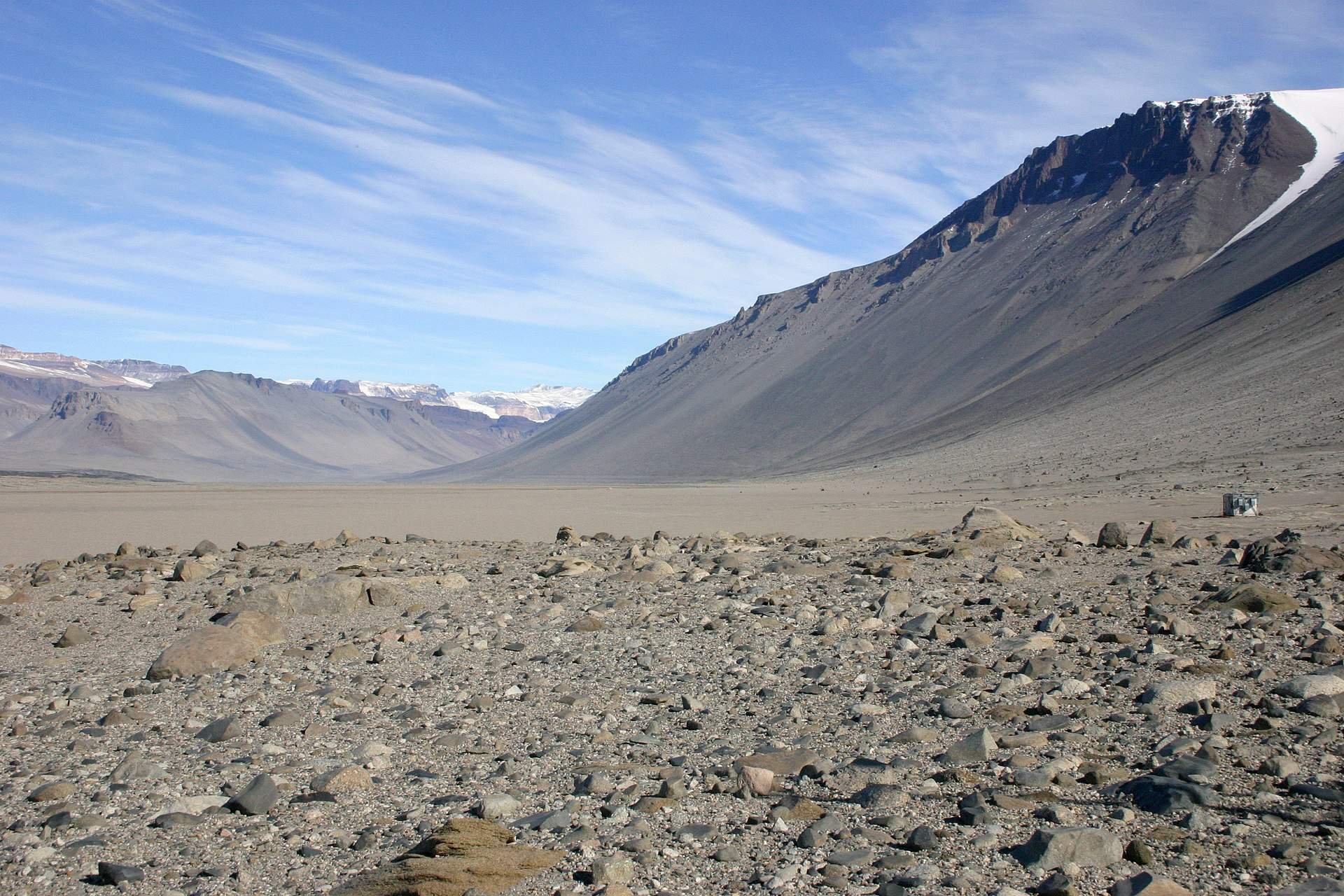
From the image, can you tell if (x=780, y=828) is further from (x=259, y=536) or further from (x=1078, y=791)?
(x=259, y=536)

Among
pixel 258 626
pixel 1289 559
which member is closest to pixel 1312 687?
pixel 1289 559

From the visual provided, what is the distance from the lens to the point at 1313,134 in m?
121

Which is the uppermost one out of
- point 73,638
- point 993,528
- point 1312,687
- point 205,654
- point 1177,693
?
point 993,528

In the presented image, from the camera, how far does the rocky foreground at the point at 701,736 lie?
4500 mm

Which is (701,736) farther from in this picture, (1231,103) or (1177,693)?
(1231,103)

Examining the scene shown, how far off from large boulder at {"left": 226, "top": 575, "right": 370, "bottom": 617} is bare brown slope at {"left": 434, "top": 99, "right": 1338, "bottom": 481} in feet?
210

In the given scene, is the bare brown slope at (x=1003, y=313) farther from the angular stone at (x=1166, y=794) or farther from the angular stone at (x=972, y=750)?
the angular stone at (x=1166, y=794)

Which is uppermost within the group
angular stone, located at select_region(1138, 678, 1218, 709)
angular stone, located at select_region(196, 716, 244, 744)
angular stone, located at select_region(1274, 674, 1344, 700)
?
angular stone, located at select_region(1274, 674, 1344, 700)

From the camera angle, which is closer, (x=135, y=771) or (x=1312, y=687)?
(x=135, y=771)

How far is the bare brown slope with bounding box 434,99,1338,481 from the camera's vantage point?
8462 centimetres

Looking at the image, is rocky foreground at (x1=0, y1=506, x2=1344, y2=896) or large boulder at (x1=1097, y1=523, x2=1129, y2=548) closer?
rocky foreground at (x1=0, y1=506, x2=1344, y2=896)

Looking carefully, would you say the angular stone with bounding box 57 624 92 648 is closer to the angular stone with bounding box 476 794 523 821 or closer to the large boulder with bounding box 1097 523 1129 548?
the angular stone with bounding box 476 794 523 821

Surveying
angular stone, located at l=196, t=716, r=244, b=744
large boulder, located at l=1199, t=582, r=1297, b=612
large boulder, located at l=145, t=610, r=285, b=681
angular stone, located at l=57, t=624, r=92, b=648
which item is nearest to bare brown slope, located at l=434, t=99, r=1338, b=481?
large boulder, located at l=1199, t=582, r=1297, b=612

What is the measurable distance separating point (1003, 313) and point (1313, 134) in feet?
151
